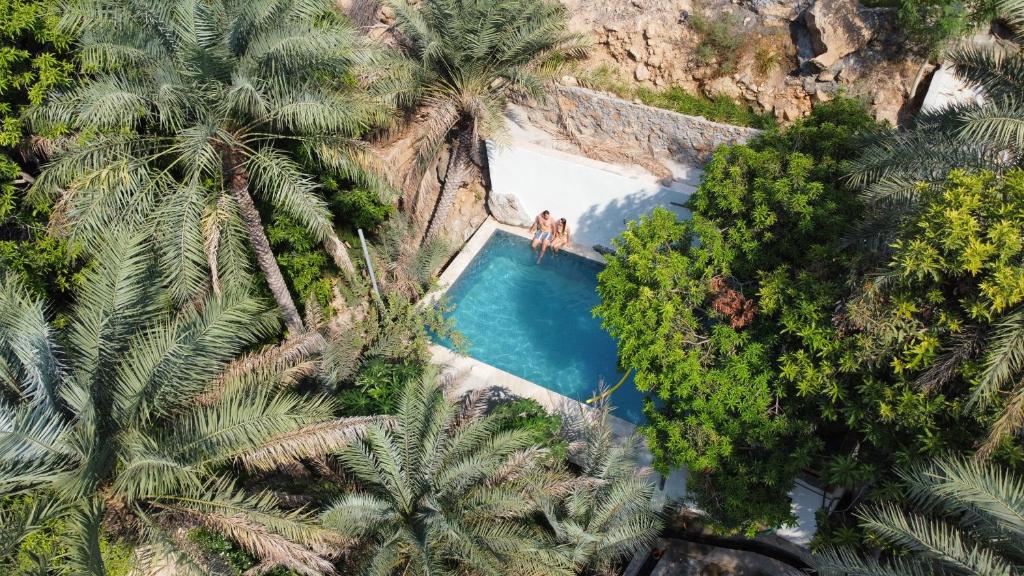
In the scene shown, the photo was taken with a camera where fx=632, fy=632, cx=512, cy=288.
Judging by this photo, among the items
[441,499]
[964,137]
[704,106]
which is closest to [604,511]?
[441,499]

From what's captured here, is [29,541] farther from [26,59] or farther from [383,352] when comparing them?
[26,59]

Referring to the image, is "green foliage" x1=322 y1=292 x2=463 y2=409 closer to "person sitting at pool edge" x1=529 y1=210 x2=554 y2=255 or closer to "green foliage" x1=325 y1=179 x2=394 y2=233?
"green foliage" x1=325 y1=179 x2=394 y2=233

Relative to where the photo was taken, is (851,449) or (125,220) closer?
(125,220)

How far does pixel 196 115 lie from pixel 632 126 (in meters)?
10.2

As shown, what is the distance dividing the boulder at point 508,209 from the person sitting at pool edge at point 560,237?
1.03 m

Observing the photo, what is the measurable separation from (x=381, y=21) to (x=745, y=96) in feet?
34.8

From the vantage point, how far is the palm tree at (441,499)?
26.8 feet

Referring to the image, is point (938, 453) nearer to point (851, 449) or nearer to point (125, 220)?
point (851, 449)

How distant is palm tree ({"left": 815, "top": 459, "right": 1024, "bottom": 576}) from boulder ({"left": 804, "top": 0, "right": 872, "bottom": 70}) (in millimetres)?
10339

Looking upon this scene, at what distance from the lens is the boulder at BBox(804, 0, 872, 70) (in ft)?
47.4

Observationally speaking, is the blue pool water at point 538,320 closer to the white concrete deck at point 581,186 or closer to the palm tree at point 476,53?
the white concrete deck at point 581,186

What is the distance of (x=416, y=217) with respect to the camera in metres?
16.2

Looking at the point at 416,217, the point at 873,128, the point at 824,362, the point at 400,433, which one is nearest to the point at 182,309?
the point at 400,433

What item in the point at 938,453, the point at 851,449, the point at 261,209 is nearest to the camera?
the point at 938,453
